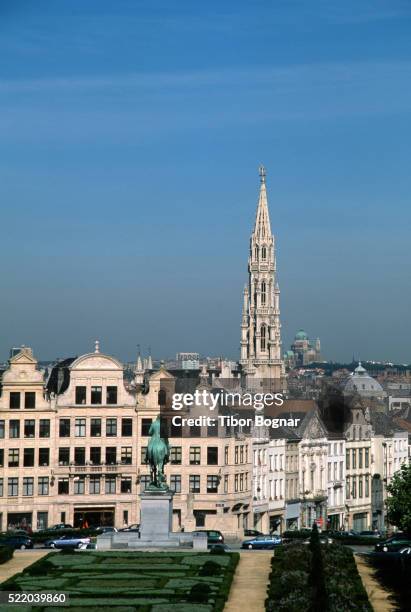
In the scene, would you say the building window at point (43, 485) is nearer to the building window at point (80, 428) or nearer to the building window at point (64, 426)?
the building window at point (64, 426)

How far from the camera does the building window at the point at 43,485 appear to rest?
116 meters

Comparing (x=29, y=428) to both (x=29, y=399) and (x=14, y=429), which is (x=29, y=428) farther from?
(x=29, y=399)

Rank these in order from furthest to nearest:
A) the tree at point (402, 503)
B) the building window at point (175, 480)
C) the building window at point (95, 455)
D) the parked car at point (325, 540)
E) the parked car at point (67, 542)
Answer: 1. the building window at point (175, 480)
2. the building window at point (95, 455)
3. the tree at point (402, 503)
4. the parked car at point (67, 542)
5. the parked car at point (325, 540)

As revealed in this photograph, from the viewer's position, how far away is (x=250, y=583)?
72938 mm

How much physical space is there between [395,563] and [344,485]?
207 feet

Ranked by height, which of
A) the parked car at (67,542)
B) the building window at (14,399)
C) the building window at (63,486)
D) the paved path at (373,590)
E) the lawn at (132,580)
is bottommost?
the paved path at (373,590)

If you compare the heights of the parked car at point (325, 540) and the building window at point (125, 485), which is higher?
the building window at point (125, 485)

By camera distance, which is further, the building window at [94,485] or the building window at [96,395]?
the building window at [94,485]

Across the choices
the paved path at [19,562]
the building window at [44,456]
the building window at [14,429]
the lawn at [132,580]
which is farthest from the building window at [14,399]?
the lawn at [132,580]

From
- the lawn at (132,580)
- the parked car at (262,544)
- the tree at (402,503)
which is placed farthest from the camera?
the tree at (402,503)

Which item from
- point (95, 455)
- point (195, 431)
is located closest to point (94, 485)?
point (95, 455)

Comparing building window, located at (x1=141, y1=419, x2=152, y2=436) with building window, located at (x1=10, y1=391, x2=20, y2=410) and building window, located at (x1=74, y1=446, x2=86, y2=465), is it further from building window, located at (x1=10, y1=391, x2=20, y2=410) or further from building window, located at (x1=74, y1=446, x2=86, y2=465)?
building window, located at (x1=10, y1=391, x2=20, y2=410)

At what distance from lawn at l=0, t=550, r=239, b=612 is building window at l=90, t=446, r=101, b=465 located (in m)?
33.8

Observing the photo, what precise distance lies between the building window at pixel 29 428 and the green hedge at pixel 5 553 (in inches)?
1293
